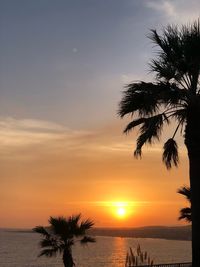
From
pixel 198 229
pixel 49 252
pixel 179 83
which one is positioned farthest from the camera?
pixel 49 252

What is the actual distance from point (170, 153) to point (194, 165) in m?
1.29

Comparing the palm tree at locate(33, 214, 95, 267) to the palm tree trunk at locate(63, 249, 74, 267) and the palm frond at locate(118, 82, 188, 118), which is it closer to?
the palm tree trunk at locate(63, 249, 74, 267)

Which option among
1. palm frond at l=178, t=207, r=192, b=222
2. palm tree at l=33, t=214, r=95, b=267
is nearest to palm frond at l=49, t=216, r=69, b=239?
palm tree at l=33, t=214, r=95, b=267

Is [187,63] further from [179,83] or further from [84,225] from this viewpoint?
[84,225]

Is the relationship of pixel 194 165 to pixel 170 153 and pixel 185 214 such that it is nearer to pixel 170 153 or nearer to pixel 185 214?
pixel 170 153

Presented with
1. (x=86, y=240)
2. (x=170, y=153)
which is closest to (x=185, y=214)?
(x=86, y=240)

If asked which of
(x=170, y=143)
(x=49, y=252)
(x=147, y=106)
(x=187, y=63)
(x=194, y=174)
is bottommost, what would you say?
(x=49, y=252)

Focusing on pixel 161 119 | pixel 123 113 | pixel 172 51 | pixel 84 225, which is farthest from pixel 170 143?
pixel 84 225

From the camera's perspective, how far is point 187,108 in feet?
47.7

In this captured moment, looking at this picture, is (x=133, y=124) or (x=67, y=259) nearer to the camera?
(x=133, y=124)

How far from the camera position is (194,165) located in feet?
46.6

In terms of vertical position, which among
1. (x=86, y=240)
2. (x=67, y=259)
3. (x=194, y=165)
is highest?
(x=194, y=165)

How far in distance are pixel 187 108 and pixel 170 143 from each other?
147 cm

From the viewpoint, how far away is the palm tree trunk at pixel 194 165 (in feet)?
45.5
